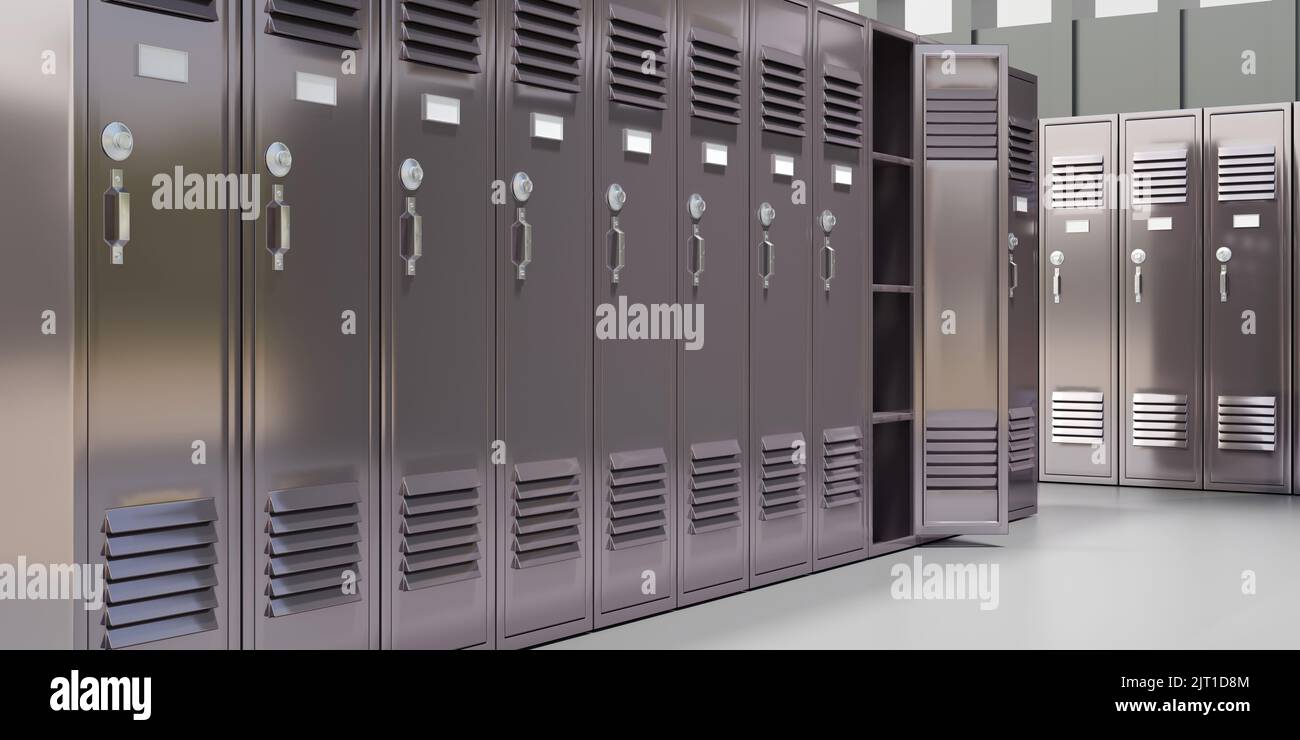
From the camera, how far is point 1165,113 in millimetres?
7059

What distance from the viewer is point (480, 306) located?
3312 millimetres

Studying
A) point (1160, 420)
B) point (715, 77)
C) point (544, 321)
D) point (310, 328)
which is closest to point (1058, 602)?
point (544, 321)

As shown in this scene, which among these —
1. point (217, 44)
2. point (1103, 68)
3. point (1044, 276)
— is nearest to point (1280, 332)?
point (1044, 276)

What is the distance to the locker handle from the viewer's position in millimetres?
2516

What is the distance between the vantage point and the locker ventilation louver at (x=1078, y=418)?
7281 millimetres

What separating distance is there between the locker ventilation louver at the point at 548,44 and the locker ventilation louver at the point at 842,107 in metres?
1.44

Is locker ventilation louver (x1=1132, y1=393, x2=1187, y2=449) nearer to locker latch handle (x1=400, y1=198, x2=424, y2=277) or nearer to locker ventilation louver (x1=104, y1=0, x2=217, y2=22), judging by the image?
locker latch handle (x1=400, y1=198, x2=424, y2=277)

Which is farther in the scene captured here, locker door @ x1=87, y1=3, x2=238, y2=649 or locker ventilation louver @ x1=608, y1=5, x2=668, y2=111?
locker ventilation louver @ x1=608, y1=5, x2=668, y2=111

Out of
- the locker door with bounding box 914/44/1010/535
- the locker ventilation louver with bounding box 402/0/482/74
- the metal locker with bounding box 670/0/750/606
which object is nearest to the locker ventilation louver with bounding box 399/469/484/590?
the metal locker with bounding box 670/0/750/606

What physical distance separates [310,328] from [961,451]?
3264 millimetres

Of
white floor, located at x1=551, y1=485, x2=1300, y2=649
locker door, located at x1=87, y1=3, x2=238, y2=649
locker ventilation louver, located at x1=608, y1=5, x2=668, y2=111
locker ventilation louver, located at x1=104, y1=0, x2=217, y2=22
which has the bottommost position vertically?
white floor, located at x1=551, y1=485, x2=1300, y2=649

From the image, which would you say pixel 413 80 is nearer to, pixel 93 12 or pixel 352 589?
pixel 93 12

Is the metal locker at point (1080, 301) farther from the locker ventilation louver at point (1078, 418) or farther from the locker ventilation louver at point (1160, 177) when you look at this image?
the locker ventilation louver at point (1160, 177)
